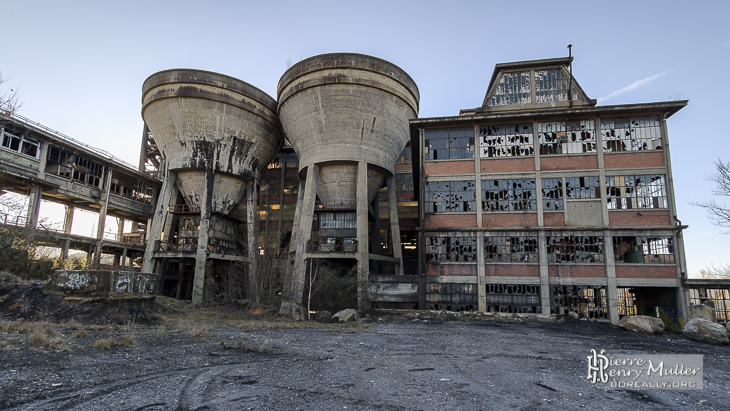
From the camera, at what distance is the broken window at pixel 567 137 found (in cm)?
2611

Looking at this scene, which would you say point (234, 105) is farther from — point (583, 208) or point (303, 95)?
point (583, 208)

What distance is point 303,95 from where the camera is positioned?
90.9 feet

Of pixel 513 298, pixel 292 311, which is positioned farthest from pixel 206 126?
pixel 513 298

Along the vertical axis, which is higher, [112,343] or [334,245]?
[334,245]

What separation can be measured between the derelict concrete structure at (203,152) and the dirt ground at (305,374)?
16.8m

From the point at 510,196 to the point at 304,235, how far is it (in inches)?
554

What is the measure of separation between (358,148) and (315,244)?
7.56 m

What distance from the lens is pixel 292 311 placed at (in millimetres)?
21125

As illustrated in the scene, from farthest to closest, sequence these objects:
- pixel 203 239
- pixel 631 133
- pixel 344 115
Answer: pixel 203 239, pixel 344 115, pixel 631 133

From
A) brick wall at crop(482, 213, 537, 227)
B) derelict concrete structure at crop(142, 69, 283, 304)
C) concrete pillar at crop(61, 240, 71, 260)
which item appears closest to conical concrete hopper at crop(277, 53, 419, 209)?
derelict concrete structure at crop(142, 69, 283, 304)

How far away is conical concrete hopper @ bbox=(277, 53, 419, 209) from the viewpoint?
1063 inches

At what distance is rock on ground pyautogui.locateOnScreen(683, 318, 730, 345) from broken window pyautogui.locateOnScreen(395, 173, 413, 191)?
2562 cm

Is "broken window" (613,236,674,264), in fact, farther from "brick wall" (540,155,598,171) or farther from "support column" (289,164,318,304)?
"support column" (289,164,318,304)

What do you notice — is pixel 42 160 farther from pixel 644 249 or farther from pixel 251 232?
pixel 644 249
